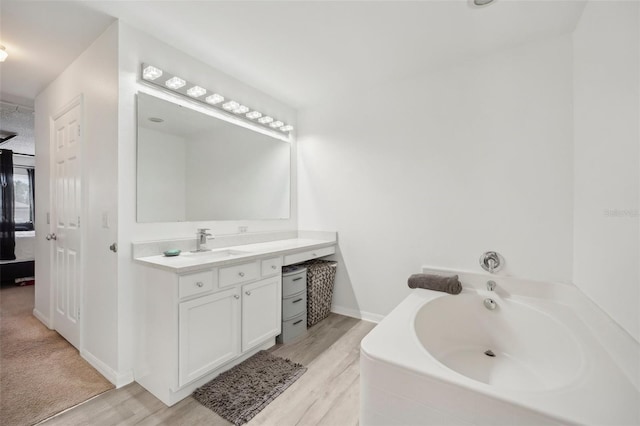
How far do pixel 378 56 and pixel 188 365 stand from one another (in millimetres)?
2575

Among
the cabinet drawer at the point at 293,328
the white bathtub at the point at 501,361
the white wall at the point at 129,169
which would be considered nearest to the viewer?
the white bathtub at the point at 501,361

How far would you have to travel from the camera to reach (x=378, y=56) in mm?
2242

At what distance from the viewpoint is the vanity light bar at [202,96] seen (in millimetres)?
1957

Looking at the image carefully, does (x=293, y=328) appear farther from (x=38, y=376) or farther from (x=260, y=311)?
(x=38, y=376)

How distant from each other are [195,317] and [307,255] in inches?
47.2

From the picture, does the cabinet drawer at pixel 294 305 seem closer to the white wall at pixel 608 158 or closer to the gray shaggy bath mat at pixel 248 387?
the gray shaggy bath mat at pixel 248 387

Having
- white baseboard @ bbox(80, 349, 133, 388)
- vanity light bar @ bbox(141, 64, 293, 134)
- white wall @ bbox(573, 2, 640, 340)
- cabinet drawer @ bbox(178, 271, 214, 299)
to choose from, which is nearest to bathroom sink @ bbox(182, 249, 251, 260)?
cabinet drawer @ bbox(178, 271, 214, 299)

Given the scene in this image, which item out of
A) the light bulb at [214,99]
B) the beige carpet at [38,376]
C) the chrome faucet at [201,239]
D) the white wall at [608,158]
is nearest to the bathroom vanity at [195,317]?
the chrome faucet at [201,239]

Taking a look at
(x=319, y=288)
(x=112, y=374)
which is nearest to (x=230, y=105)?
(x=319, y=288)

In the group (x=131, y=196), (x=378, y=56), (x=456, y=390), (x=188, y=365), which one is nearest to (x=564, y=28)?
(x=378, y=56)

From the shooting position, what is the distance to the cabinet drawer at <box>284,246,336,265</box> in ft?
8.14

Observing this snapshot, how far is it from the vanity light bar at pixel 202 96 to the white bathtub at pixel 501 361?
7.10ft

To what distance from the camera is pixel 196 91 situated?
2211mm

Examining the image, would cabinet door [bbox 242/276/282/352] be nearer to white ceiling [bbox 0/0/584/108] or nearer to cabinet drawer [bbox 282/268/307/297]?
cabinet drawer [bbox 282/268/307/297]
